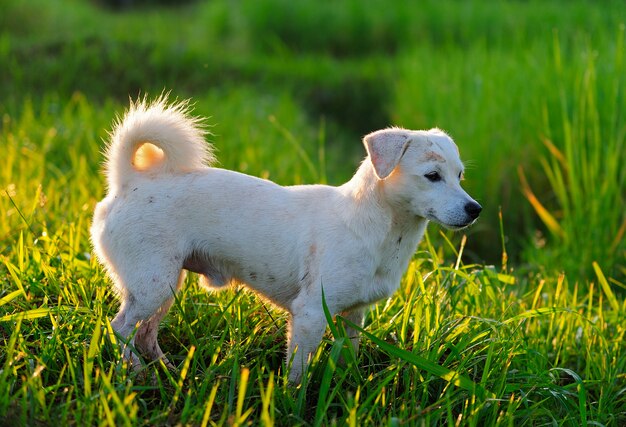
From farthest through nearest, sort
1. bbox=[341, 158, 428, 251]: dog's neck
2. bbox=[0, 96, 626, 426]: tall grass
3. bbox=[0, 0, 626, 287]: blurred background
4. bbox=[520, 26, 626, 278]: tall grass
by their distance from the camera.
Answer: bbox=[0, 0, 626, 287]: blurred background, bbox=[520, 26, 626, 278]: tall grass, bbox=[341, 158, 428, 251]: dog's neck, bbox=[0, 96, 626, 426]: tall grass

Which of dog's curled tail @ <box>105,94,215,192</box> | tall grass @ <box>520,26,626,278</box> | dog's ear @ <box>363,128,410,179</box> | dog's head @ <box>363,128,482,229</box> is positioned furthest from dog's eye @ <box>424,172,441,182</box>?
tall grass @ <box>520,26,626,278</box>

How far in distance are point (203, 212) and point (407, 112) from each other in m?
5.85

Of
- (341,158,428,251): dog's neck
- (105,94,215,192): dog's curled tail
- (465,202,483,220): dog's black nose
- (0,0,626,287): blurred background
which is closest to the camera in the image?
(465,202,483,220): dog's black nose

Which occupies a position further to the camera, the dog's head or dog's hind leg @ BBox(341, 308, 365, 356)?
dog's hind leg @ BBox(341, 308, 365, 356)

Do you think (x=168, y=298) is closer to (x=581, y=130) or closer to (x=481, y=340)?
(x=481, y=340)

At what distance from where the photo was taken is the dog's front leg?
136 inches

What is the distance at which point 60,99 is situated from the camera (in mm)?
8812

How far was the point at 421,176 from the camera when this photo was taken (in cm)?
349

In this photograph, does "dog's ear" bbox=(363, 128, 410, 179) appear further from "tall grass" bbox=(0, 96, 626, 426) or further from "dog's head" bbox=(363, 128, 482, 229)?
"tall grass" bbox=(0, 96, 626, 426)

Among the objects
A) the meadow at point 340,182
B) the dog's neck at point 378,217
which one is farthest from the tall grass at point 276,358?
the dog's neck at point 378,217

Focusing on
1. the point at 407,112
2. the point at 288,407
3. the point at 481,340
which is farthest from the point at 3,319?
the point at 407,112

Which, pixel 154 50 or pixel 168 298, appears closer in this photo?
pixel 168 298

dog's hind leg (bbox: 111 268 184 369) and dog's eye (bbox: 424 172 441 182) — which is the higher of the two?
dog's eye (bbox: 424 172 441 182)

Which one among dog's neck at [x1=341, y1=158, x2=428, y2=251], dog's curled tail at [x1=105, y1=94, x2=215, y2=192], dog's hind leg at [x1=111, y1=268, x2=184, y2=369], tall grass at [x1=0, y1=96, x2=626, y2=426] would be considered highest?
dog's curled tail at [x1=105, y1=94, x2=215, y2=192]
